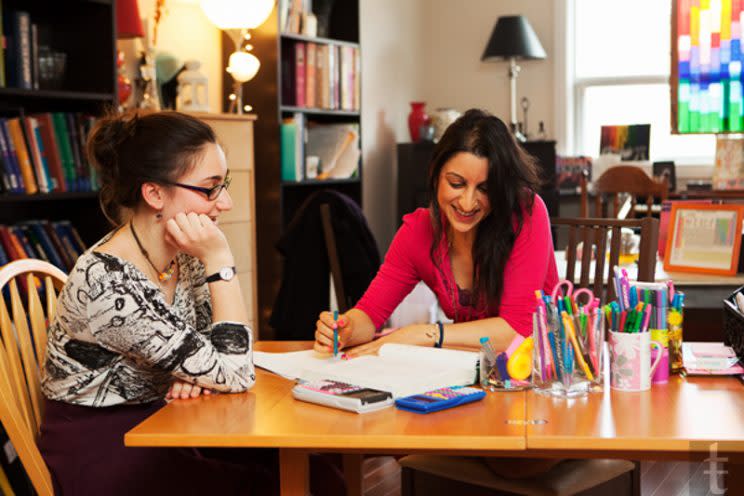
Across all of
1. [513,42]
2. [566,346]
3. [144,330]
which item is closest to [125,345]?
[144,330]

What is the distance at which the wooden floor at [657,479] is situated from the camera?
2.83 metres

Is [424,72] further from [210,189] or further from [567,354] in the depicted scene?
[567,354]

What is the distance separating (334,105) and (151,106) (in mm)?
1431

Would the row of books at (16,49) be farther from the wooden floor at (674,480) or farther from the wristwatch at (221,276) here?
the wooden floor at (674,480)

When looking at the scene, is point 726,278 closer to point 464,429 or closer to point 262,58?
point 464,429

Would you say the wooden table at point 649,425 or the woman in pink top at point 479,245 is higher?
the woman in pink top at point 479,245

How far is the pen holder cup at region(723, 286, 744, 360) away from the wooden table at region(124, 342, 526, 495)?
0.47 metres

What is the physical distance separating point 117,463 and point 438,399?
56 cm

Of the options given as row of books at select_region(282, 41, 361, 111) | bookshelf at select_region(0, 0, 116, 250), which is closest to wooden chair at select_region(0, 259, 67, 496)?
bookshelf at select_region(0, 0, 116, 250)

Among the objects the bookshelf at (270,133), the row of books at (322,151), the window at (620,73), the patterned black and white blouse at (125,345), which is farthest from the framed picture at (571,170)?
the patterned black and white blouse at (125,345)

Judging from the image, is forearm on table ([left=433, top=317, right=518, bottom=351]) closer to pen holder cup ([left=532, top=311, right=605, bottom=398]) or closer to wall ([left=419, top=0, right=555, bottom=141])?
pen holder cup ([left=532, top=311, right=605, bottom=398])

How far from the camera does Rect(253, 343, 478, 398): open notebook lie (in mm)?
1554

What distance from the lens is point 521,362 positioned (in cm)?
157

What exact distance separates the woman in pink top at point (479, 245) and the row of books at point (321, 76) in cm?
251
